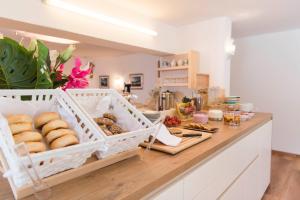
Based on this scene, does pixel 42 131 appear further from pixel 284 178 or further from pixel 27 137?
pixel 284 178

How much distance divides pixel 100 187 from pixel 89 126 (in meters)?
0.19

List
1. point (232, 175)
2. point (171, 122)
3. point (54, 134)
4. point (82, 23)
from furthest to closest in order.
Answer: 1. point (82, 23)
2. point (171, 122)
3. point (232, 175)
4. point (54, 134)

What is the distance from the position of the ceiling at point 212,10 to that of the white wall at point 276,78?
1.32 feet

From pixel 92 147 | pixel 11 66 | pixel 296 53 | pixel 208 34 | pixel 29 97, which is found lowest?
pixel 92 147

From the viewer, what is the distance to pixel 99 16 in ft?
6.70

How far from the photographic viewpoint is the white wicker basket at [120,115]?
695 millimetres

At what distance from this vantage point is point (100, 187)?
1.89 feet

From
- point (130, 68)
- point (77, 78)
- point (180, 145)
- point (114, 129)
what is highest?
point (130, 68)

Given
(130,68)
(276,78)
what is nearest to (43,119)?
(276,78)

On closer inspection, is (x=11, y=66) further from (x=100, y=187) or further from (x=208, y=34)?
(x=208, y=34)

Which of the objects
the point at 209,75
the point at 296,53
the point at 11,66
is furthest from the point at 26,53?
the point at 296,53

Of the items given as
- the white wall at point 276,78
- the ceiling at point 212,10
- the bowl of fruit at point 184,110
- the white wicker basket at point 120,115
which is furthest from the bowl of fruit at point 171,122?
the white wall at point 276,78

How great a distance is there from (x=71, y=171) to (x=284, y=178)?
109 inches

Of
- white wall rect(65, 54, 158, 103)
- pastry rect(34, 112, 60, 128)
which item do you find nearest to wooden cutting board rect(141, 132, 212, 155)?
pastry rect(34, 112, 60, 128)
